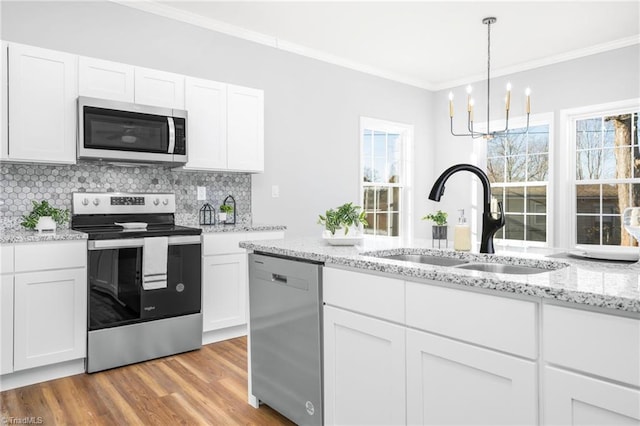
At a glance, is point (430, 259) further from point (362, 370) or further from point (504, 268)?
point (362, 370)

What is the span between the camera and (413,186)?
19.2ft

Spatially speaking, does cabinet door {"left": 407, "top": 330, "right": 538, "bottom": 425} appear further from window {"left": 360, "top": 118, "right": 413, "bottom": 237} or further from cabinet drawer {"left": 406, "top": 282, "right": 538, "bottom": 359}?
window {"left": 360, "top": 118, "right": 413, "bottom": 237}

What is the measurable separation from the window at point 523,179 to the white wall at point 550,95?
0.57 feet

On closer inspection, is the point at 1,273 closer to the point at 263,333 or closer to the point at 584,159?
the point at 263,333

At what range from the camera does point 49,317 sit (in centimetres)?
273

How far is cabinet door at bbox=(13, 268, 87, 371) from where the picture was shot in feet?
8.66

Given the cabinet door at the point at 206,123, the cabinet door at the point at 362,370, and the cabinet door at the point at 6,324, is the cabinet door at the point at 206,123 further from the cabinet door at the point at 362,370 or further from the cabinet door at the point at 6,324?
the cabinet door at the point at 362,370

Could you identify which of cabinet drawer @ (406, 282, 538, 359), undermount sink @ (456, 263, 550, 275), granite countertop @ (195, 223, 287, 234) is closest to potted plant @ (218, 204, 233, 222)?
granite countertop @ (195, 223, 287, 234)

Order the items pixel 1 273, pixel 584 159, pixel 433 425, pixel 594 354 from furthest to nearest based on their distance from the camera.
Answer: pixel 584 159
pixel 1 273
pixel 433 425
pixel 594 354

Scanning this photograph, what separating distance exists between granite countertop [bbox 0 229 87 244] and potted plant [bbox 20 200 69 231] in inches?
2.2

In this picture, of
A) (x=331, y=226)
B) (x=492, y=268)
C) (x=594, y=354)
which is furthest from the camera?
(x=331, y=226)

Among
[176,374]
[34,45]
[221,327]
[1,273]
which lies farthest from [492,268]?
[34,45]

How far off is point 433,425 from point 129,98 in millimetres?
2898

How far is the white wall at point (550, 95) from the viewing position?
14.6 feet
